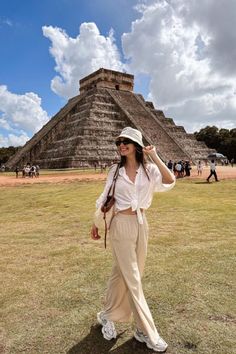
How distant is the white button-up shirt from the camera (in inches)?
147

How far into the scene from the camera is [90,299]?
15.3ft

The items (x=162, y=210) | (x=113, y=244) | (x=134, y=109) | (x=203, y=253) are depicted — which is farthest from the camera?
(x=134, y=109)

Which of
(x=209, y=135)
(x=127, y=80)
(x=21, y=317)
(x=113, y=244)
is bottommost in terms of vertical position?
(x=21, y=317)

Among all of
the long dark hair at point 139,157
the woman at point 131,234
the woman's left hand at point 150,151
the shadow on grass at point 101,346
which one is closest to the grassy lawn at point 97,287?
the shadow on grass at point 101,346

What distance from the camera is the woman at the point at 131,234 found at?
3.62 meters

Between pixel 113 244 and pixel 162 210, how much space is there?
7.74 metres

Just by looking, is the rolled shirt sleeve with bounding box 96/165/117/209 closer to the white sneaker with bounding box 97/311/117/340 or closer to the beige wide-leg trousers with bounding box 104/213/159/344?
the beige wide-leg trousers with bounding box 104/213/159/344

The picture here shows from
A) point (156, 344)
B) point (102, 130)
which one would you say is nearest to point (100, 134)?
point (102, 130)

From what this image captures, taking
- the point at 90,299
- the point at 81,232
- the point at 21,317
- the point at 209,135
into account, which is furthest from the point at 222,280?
the point at 209,135

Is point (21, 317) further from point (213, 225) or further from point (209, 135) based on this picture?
point (209, 135)

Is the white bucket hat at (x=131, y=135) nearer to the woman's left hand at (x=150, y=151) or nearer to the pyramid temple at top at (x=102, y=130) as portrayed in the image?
the woman's left hand at (x=150, y=151)

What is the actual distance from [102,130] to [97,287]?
37.7 m

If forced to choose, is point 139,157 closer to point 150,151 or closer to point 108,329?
point 150,151

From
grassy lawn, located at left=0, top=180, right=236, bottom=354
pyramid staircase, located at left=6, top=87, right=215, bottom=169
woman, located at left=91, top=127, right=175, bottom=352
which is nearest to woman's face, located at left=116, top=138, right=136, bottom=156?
woman, located at left=91, top=127, right=175, bottom=352
